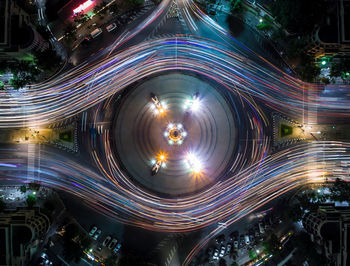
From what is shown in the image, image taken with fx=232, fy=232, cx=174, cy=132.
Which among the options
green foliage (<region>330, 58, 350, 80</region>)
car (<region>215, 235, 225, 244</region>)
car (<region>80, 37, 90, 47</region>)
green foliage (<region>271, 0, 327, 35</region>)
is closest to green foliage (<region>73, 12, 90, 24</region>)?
car (<region>80, 37, 90, 47</region>)

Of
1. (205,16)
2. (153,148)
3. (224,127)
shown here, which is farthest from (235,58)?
(153,148)

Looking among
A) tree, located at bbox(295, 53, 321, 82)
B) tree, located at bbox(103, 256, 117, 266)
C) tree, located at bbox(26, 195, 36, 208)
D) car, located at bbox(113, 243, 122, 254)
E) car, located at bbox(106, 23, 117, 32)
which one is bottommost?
tree, located at bbox(103, 256, 117, 266)

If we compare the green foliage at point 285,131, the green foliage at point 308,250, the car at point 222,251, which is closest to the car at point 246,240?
the car at point 222,251

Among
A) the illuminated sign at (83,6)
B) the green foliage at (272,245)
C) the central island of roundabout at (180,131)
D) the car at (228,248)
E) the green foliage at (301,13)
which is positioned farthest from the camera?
the central island of roundabout at (180,131)

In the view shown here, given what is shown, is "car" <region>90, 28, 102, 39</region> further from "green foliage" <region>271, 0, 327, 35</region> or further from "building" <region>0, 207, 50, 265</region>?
"building" <region>0, 207, 50, 265</region>

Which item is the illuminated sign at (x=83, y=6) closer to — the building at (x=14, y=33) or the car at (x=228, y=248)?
the building at (x=14, y=33)

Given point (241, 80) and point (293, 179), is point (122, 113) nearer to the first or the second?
point (241, 80)

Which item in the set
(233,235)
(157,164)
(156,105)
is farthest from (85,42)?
(233,235)
